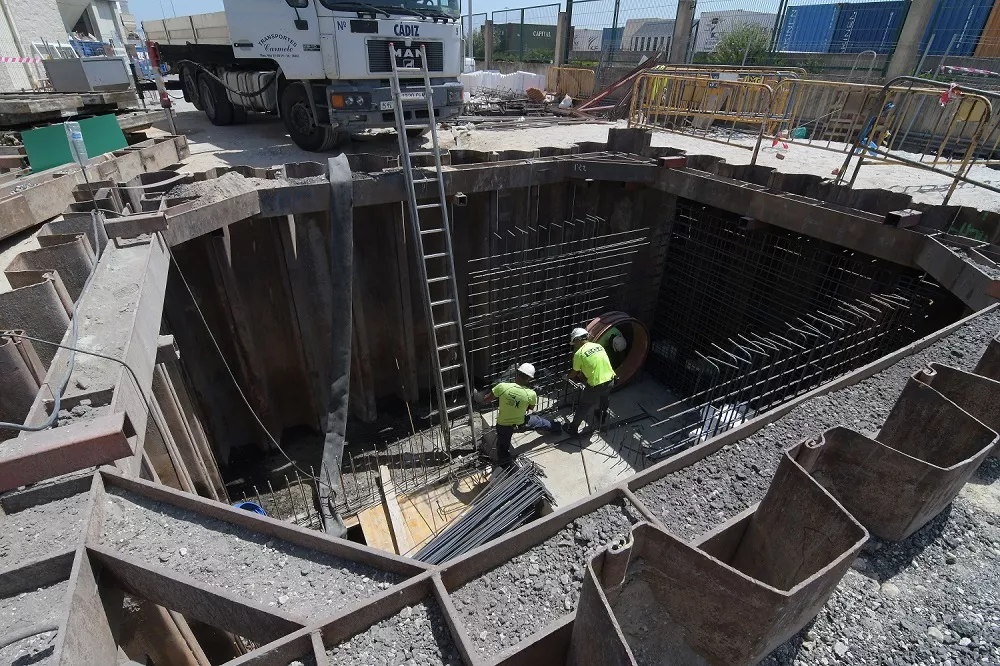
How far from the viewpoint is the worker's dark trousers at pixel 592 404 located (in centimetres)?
689

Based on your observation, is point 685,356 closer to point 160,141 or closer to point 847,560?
point 847,560

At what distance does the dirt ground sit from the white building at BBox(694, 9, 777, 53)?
41.5ft

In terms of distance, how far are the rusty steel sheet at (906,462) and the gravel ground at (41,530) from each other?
360 cm

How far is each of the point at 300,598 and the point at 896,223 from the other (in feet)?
23.5

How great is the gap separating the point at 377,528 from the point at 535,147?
787 cm

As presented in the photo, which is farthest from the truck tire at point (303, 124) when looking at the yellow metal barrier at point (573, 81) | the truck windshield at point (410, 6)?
the yellow metal barrier at point (573, 81)

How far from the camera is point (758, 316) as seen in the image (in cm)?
775

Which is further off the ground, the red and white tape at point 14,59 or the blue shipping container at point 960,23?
the blue shipping container at point 960,23

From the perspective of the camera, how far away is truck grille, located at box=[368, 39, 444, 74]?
25.6ft

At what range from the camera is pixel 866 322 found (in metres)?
5.91

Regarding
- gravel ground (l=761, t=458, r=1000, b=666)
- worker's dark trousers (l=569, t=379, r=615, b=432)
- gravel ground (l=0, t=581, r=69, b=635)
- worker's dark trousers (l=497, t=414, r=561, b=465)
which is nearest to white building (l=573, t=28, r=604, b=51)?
worker's dark trousers (l=569, t=379, r=615, b=432)

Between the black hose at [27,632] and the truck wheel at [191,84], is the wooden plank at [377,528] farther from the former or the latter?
the truck wheel at [191,84]

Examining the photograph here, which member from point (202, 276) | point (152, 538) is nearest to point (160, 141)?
point (202, 276)

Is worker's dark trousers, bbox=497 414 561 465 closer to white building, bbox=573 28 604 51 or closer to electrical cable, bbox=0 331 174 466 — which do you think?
electrical cable, bbox=0 331 174 466
